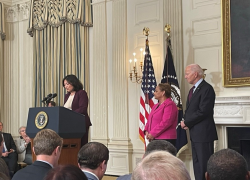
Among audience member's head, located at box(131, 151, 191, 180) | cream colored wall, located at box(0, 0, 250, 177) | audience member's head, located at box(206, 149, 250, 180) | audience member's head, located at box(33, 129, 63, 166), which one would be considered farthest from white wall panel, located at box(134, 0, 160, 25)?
audience member's head, located at box(131, 151, 191, 180)

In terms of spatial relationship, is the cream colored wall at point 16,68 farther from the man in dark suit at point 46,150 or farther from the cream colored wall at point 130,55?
the man in dark suit at point 46,150

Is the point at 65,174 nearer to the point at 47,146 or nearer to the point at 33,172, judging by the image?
the point at 33,172

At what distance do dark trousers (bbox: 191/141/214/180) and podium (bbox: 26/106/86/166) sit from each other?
145 cm

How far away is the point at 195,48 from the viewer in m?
6.52

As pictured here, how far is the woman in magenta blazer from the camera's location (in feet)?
16.6

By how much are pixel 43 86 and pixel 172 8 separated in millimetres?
3532

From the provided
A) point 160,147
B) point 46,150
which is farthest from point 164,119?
point 46,150

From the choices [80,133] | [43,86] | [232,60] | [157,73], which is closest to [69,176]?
[80,133]

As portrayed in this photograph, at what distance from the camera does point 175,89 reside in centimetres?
631

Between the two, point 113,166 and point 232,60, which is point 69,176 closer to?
point 232,60

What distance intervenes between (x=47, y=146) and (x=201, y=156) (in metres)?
2.24

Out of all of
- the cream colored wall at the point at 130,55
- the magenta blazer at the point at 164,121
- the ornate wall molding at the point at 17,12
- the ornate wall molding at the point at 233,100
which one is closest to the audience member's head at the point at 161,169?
the magenta blazer at the point at 164,121

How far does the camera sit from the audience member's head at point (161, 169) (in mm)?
1146

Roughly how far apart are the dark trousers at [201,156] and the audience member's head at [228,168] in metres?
2.43
